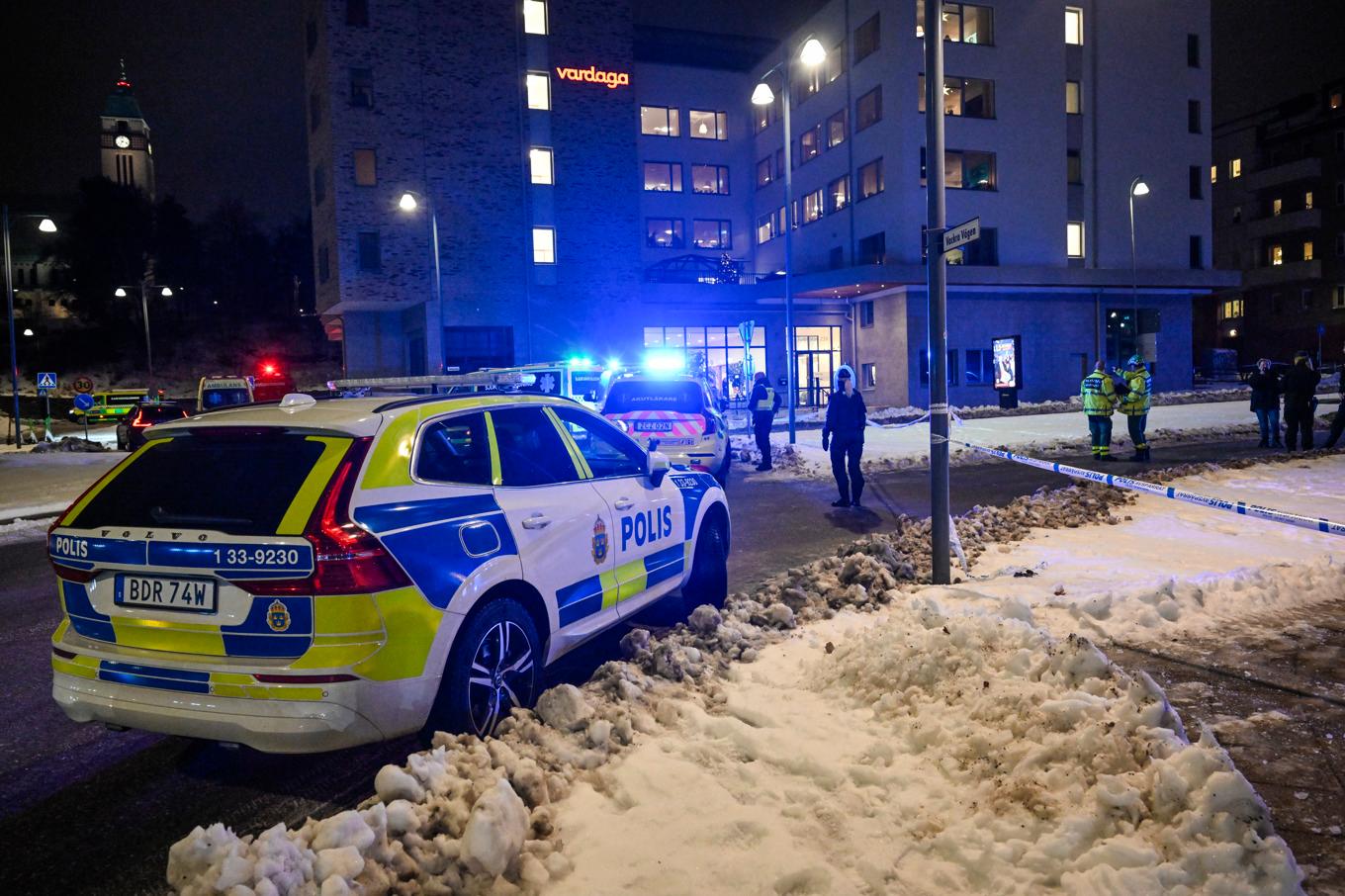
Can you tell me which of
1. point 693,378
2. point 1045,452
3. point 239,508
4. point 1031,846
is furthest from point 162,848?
point 1045,452

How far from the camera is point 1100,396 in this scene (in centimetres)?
1598

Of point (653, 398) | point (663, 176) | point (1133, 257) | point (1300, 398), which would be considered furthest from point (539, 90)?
point (1300, 398)

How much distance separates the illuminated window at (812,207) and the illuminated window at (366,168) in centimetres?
2016

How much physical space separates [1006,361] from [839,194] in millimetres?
11682

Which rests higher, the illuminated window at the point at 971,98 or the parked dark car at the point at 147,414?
the illuminated window at the point at 971,98

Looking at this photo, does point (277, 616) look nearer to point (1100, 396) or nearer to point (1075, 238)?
point (1100, 396)

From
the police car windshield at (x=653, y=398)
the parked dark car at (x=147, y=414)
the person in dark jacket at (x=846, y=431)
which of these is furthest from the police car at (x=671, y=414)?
the parked dark car at (x=147, y=414)

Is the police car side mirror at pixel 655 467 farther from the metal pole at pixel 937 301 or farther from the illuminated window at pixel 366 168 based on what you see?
the illuminated window at pixel 366 168

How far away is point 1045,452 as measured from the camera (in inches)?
701

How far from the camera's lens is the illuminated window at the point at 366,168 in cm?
3738

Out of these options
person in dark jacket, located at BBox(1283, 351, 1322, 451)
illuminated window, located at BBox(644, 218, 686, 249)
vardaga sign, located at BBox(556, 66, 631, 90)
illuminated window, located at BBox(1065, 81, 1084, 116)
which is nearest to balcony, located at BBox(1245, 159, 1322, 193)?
illuminated window, located at BBox(1065, 81, 1084, 116)

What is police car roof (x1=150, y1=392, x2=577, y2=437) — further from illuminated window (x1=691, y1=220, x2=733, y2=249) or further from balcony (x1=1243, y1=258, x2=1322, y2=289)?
balcony (x1=1243, y1=258, x2=1322, y2=289)

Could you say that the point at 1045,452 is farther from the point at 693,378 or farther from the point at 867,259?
the point at 867,259

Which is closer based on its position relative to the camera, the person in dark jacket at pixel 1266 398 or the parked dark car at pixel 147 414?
the person in dark jacket at pixel 1266 398
